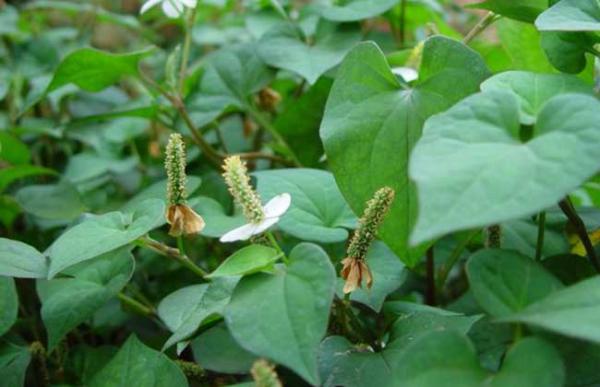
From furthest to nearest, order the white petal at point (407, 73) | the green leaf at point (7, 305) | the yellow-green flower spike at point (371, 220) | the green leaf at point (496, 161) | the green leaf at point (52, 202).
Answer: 1. the green leaf at point (52, 202)
2. the white petal at point (407, 73)
3. the green leaf at point (7, 305)
4. the yellow-green flower spike at point (371, 220)
5. the green leaf at point (496, 161)

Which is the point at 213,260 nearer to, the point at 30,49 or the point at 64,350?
the point at 64,350

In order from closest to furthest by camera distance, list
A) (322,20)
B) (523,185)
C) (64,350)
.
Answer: (523,185) < (64,350) < (322,20)

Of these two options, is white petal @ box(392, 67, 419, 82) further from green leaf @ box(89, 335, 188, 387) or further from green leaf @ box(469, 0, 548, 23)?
green leaf @ box(89, 335, 188, 387)

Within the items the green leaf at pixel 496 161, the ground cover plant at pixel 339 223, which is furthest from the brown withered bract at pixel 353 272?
the green leaf at pixel 496 161

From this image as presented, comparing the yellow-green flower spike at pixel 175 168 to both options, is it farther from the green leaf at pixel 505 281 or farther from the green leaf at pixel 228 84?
the green leaf at pixel 228 84

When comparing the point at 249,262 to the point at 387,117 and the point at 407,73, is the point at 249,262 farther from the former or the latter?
the point at 407,73

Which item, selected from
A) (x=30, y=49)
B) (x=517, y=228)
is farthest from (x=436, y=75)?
(x=30, y=49)

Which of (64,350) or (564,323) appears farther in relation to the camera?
(64,350)

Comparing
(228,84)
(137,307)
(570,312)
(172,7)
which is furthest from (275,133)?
(570,312)
